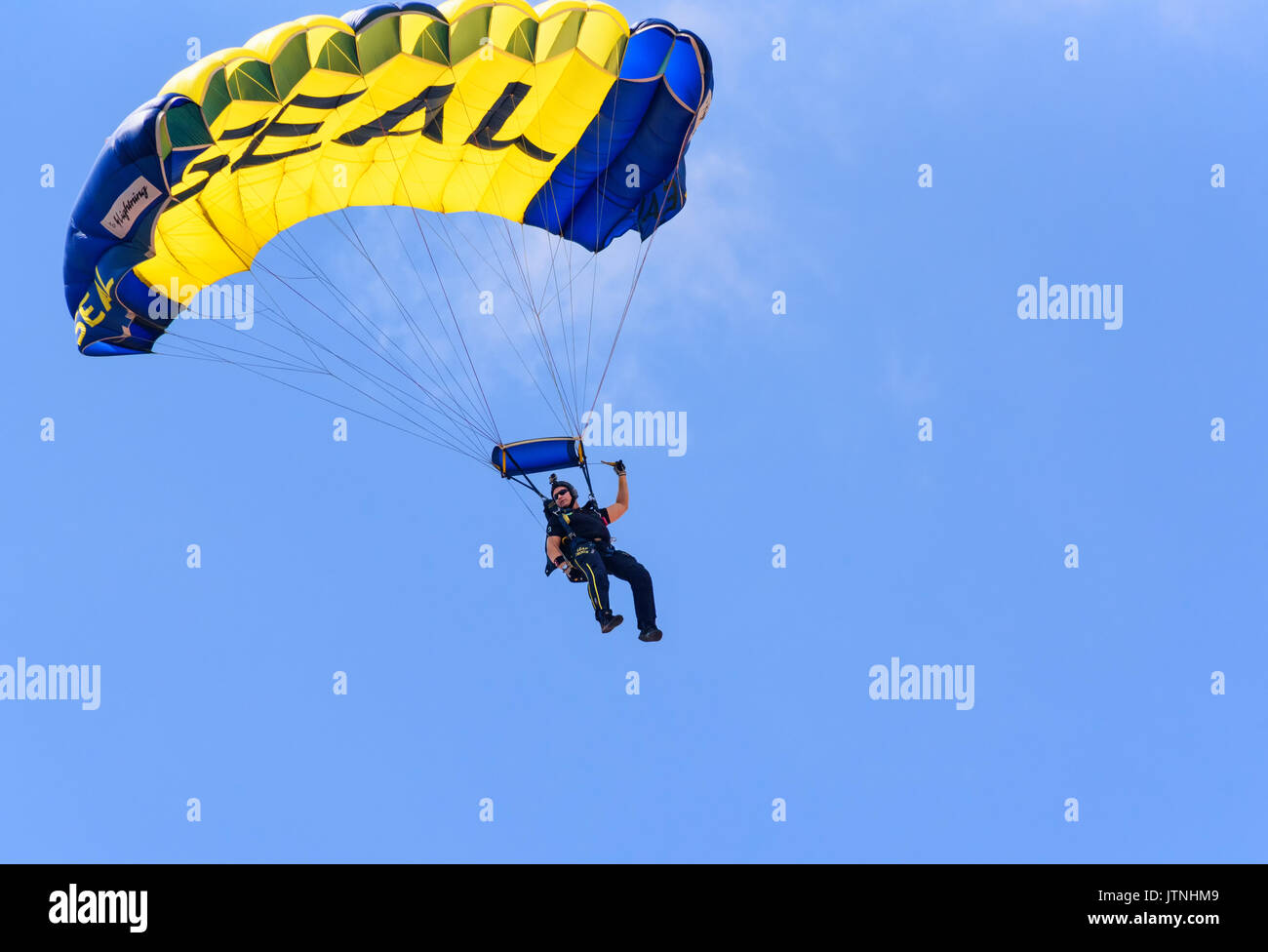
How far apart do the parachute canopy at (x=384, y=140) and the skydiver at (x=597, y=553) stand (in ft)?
12.9

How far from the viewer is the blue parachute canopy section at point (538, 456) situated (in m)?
16.9

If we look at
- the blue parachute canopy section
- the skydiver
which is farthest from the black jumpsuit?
the blue parachute canopy section

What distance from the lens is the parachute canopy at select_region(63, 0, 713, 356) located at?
1531 centimetres

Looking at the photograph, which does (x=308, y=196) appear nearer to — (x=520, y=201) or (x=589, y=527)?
(x=520, y=201)

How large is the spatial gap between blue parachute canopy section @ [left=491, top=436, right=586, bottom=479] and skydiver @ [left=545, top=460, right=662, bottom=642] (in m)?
0.32

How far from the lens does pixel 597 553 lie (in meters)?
15.8

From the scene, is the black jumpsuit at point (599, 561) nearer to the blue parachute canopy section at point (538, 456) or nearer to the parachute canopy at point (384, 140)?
the blue parachute canopy section at point (538, 456)

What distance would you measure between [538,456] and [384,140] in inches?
156

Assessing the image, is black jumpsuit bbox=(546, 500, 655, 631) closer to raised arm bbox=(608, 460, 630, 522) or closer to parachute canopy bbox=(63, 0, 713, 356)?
raised arm bbox=(608, 460, 630, 522)

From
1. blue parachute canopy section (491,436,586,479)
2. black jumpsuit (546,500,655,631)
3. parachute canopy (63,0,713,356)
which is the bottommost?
black jumpsuit (546,500,655,631)

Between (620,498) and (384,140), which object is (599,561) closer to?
(620,498)

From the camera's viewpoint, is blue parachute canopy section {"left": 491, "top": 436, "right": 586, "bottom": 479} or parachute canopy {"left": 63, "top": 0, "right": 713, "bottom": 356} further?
blue parachute canopy section {"left": 491, "top": 436, "right": 586, "bottom": 479}

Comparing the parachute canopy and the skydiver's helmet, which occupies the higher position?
the parachute canopy

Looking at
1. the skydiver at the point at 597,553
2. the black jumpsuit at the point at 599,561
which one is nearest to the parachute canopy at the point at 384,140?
the skydiver at the point at 597,553
